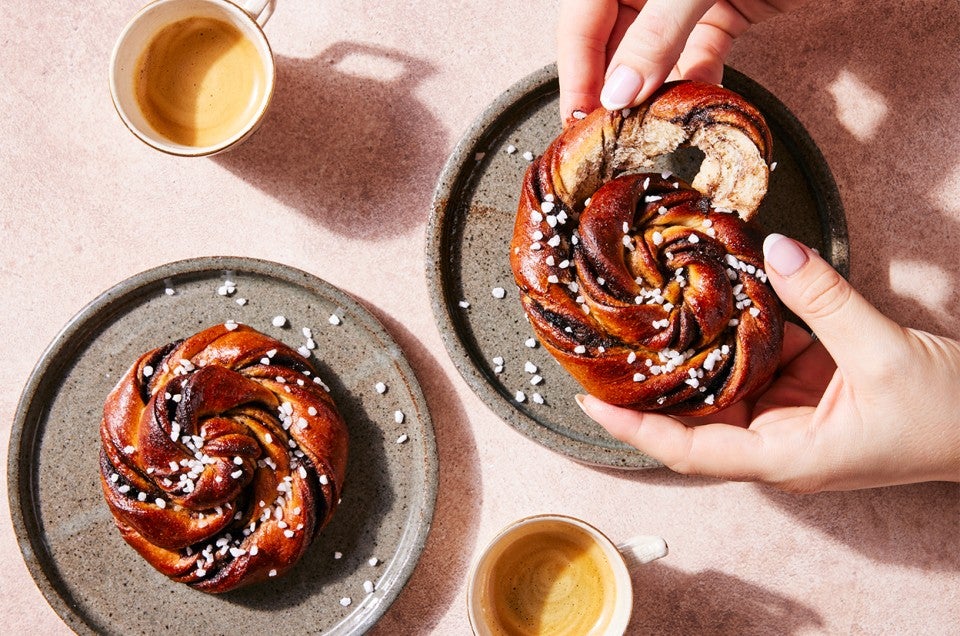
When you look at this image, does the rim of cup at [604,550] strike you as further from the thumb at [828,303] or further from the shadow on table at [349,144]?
the shadow on table at [349,144]

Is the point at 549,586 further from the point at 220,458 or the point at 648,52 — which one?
the point at 648,52

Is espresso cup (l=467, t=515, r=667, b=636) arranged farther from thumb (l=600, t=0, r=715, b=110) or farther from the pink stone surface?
thumb (l=600, t=0, r=715, b=110)

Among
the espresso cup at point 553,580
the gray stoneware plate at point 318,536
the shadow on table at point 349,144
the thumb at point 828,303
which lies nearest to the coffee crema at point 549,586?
the espresso cup at point 553,580

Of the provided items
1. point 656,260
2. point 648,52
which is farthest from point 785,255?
point 648,52

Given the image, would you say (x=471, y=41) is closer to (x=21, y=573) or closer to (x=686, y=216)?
(x=686, y=216)

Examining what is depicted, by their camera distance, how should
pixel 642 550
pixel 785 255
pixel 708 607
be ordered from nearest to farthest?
pixel 785 255
pixel 642 550
pixel 708 607

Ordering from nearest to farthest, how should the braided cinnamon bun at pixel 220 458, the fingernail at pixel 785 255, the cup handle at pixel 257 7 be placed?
the fingernail at pixel 785 255, the braided cinnamon bun at pixel 220 458, the cup handle at pixel 257 7

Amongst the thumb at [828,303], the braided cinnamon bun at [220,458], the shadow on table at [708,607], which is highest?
the thumb at [828,303]

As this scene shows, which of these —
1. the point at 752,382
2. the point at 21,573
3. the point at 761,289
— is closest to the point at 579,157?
the point at 761,289
